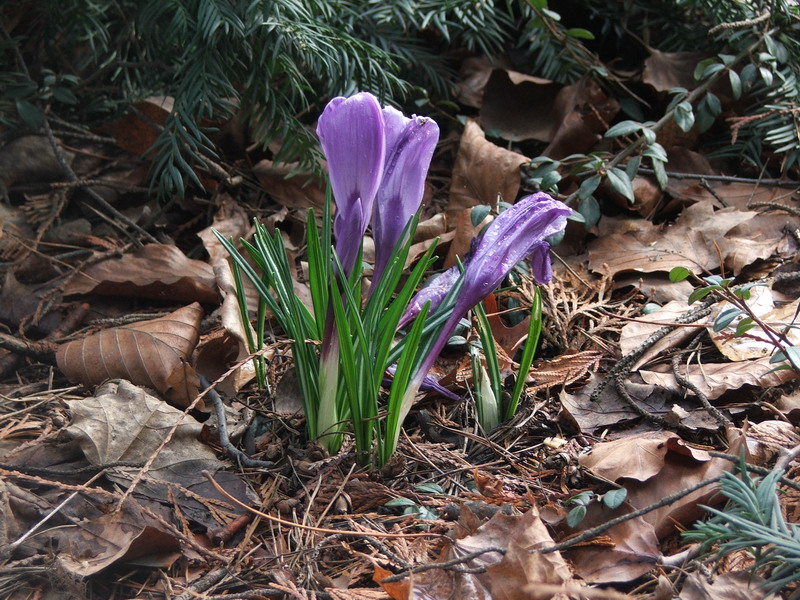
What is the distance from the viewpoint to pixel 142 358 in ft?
5.90

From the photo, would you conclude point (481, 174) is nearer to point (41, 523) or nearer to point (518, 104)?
point (518, 104)

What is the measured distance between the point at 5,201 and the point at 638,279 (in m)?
2.15

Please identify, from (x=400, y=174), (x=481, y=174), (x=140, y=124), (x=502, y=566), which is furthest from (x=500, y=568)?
(x=140, y=124)

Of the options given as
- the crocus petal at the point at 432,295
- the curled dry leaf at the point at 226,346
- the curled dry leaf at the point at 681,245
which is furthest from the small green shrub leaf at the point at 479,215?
the curled dry leaf at the point at 226,346

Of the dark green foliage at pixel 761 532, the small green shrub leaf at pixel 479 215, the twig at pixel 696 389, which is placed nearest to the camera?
the dark green foliage at pixel 761 532

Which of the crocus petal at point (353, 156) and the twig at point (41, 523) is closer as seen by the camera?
the twig at point (41, 523)

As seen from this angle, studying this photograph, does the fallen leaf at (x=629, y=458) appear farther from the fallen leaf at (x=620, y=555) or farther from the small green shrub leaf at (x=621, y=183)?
the small green shrub leaf at (x=621, y=183)

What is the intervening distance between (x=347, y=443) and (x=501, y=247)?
0.57m

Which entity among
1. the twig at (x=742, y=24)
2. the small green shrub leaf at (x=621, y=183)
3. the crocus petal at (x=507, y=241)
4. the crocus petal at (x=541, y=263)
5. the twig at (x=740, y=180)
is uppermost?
the twig at (x=742, y=24)

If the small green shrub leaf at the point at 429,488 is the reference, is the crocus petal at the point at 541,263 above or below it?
above

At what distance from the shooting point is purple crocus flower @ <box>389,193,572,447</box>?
1524 mm

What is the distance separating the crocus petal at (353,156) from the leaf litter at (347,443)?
38 cm

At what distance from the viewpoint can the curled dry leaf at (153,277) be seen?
217cm

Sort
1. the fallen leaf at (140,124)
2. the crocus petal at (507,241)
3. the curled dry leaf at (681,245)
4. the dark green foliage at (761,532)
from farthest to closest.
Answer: the fallen leaf at (140,124) < the curled dry leaf at (681,245) < the crocus petal at (507,241) < the dark green foliage at (761,532)
